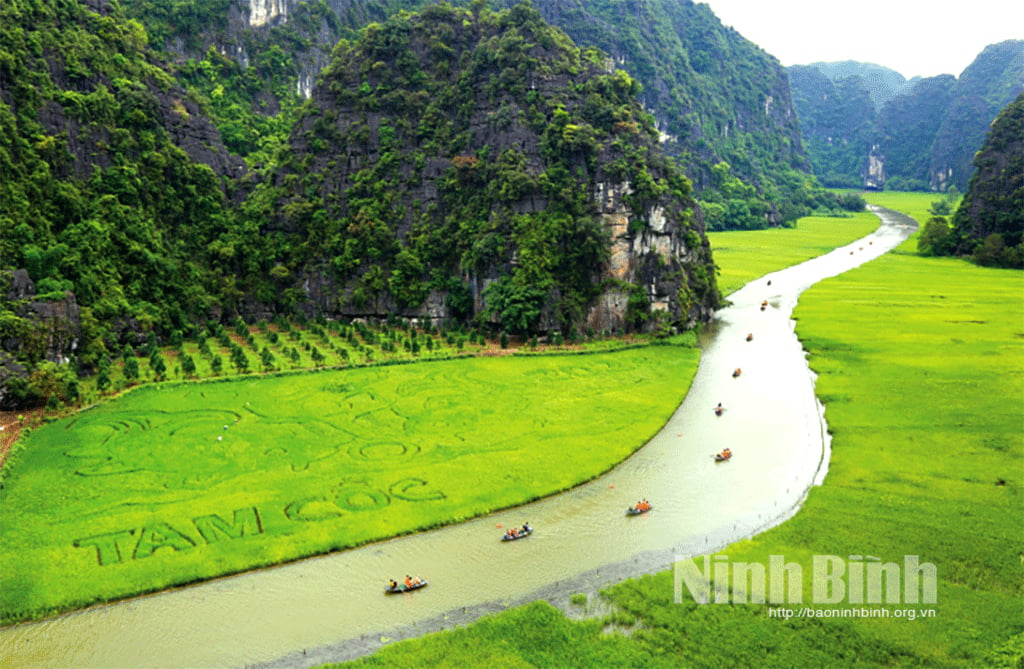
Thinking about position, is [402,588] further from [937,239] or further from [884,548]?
[937,239]

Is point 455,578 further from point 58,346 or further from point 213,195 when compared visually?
point 213,195

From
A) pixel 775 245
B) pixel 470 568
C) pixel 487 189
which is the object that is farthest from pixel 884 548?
pixel 775 245

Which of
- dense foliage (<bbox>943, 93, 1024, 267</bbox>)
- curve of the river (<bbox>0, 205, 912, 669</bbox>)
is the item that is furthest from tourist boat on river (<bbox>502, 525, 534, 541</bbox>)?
dense foliage (<bbox>943, 93, 1024, 267</bbox>)

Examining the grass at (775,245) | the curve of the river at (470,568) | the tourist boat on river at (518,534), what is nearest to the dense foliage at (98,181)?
the curve of the river at (470,568)

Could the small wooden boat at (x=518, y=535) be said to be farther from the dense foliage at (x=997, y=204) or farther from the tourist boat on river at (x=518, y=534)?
the dense foliage at (x=997, y=204)

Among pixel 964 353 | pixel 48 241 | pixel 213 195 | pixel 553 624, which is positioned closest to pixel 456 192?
pixel 213 195
